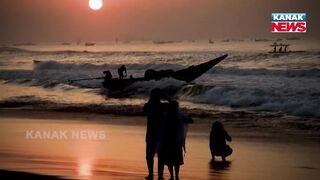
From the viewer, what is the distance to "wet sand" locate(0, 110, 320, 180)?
918cm

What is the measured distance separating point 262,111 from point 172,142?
12997mm

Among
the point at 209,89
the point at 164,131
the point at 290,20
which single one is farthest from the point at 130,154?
the point at 290,20

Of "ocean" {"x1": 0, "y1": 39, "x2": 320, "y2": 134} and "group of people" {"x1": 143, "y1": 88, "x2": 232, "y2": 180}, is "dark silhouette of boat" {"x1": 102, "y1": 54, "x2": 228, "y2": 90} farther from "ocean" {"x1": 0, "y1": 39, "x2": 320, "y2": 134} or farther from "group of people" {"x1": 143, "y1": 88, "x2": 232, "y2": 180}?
"group of people" {"x1": 143, "y1": 88, "x2": 232, "y2": 180}

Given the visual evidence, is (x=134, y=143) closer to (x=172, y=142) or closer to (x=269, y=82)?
(x=172, y=142)

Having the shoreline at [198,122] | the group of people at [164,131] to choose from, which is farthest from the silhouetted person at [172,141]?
the shoreline at [198,122]

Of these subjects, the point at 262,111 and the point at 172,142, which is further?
the point at 262,111

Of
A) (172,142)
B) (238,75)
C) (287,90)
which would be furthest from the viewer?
(238,75)

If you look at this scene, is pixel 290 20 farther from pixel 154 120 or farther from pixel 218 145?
pixel 154 120

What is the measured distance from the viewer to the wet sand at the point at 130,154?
9.18 meters

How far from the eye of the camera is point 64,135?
45.6 feet

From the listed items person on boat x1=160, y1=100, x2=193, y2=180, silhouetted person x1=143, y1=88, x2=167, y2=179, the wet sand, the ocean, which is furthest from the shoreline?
silhouetted person x1=143, y1=88, x2=167, y2=179

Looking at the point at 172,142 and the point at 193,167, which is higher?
the point at 172,142

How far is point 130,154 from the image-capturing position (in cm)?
1108

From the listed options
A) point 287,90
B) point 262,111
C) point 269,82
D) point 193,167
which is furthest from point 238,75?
point 193,167
